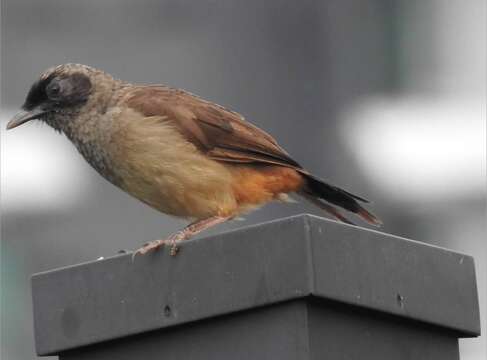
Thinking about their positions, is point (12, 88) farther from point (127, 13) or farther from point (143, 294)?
point (143, 294)

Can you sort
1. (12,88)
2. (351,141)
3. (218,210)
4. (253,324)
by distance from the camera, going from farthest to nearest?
(351,141), (12,88), (218,210), (253,324)

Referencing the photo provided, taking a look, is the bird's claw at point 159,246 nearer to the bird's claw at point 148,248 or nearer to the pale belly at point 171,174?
the bird's claw at point 148,248

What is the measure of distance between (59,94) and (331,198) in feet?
5.09

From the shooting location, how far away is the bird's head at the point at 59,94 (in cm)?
868

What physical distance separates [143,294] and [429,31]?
1698cm

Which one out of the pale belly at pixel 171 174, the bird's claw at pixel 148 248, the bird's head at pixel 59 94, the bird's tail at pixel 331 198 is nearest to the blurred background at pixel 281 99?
the bird's head at pixel 59 94

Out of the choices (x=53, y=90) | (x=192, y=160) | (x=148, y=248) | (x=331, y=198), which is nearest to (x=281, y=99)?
(x=53, y=90)

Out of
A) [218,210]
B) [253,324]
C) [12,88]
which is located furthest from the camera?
[12,88]

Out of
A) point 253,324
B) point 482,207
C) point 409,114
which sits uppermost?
point 409,114

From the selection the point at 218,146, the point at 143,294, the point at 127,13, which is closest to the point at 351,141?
the point at 127,13

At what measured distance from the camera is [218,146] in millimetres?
8031

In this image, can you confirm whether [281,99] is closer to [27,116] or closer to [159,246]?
[27,116]

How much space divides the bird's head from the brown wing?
1.45 ft

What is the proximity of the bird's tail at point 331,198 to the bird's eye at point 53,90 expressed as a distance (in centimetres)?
139
